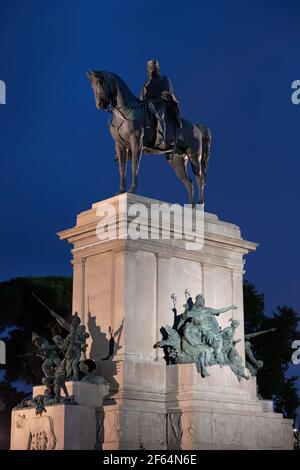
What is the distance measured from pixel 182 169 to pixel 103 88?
162 inches

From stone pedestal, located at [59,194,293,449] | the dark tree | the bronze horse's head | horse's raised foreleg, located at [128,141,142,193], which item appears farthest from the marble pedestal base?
the dark tree

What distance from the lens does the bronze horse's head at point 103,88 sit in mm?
26719

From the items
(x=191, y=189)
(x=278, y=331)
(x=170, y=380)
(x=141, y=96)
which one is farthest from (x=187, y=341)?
(x=278, y=331)

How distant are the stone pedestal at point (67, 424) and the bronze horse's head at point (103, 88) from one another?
775 centimetres

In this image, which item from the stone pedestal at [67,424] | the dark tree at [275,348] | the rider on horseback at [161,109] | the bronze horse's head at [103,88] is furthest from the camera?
the dark tree at [275,348]

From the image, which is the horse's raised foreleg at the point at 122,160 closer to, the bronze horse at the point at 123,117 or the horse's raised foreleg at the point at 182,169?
the bronze horse at the point at 123,117

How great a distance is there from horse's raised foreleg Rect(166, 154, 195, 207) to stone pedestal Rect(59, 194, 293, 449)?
157 centimetres

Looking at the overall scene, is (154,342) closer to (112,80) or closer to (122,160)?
(122,160)

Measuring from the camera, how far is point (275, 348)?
47.1m

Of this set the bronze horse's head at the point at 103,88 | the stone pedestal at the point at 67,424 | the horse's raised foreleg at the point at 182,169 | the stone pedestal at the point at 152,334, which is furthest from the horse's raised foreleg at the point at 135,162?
the stone pedestal at the point at 67,424

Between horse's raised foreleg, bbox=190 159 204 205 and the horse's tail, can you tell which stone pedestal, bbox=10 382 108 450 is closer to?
horse's raised foreleg, bbox=190 159 204 205

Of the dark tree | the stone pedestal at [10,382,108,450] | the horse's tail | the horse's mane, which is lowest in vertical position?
the stone pedestal at [10,382,108,450]

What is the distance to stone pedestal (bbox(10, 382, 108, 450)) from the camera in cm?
2323
